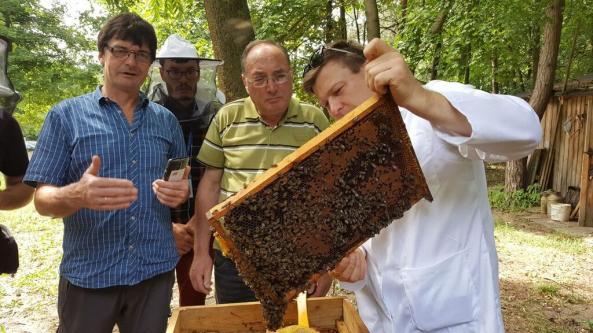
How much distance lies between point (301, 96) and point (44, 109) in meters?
16.7

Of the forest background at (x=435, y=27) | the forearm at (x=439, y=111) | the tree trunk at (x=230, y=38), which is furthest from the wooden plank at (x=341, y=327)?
the forest background at (x=435, y=27)

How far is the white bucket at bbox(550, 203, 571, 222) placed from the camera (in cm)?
1100

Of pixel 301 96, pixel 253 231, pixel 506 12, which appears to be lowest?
pixel 253 231

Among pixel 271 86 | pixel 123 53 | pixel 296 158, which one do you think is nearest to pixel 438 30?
pixel 271 86

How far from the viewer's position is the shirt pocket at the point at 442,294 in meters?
1.88

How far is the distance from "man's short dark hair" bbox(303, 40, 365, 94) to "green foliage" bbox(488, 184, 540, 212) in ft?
39.0

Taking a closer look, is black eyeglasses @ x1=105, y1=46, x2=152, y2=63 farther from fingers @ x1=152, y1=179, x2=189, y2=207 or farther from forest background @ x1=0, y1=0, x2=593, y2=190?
forest background @ x1=0, y1=0, x2=593, y2=190

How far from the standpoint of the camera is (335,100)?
85.8 inches

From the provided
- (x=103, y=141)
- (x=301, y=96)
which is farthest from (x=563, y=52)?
(x=103, y=141)

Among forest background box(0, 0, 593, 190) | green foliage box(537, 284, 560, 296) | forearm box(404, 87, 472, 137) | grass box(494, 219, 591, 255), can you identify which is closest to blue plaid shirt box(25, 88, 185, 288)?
forearm box(404, 87, 472, 137)

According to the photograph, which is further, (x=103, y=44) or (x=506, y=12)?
(x=506, y=12)

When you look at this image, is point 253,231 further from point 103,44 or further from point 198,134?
point 198,134

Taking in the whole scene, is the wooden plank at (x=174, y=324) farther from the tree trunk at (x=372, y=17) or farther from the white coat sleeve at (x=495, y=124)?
the tree trunk at (x=372, y=17)

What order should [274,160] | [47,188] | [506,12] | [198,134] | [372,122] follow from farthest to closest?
[506,12] < [198,134] < [274,160] < [47,188] < [372,122]
